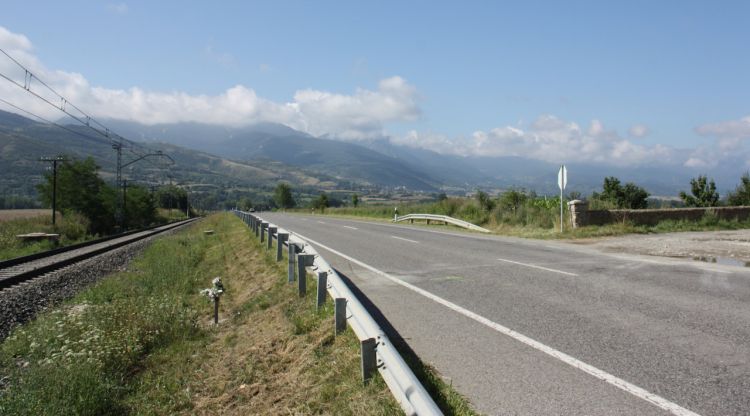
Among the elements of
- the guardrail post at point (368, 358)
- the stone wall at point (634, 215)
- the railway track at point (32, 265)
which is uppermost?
the stone wall at point (634, 215)

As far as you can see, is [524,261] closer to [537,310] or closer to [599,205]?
[537,310]

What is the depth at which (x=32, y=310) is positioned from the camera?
33.0ft

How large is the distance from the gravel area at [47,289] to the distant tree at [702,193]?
31.4 m

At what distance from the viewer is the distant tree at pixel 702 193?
28453 mm

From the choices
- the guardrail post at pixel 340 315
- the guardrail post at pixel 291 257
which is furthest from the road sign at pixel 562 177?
the guardrail post at pixel 340 315

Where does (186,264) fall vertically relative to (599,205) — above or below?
below

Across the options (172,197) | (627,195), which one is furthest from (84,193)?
(172,197)

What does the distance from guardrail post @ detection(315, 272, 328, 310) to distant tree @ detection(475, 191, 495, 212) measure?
879 inches

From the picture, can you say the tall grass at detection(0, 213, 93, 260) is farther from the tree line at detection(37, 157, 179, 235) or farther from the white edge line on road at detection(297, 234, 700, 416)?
the white edge line on road at detection(297, 234, 700, 416)

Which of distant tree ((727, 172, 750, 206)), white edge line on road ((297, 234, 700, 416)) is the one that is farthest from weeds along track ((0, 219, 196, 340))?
distant tree ((727, 172, 750, 206))

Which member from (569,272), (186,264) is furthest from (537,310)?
(186,264)

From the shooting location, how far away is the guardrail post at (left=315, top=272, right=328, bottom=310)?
6.22m

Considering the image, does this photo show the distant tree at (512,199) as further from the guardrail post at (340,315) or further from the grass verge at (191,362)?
the guardrail post at (340,315)

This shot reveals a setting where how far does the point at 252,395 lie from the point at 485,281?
479cm
